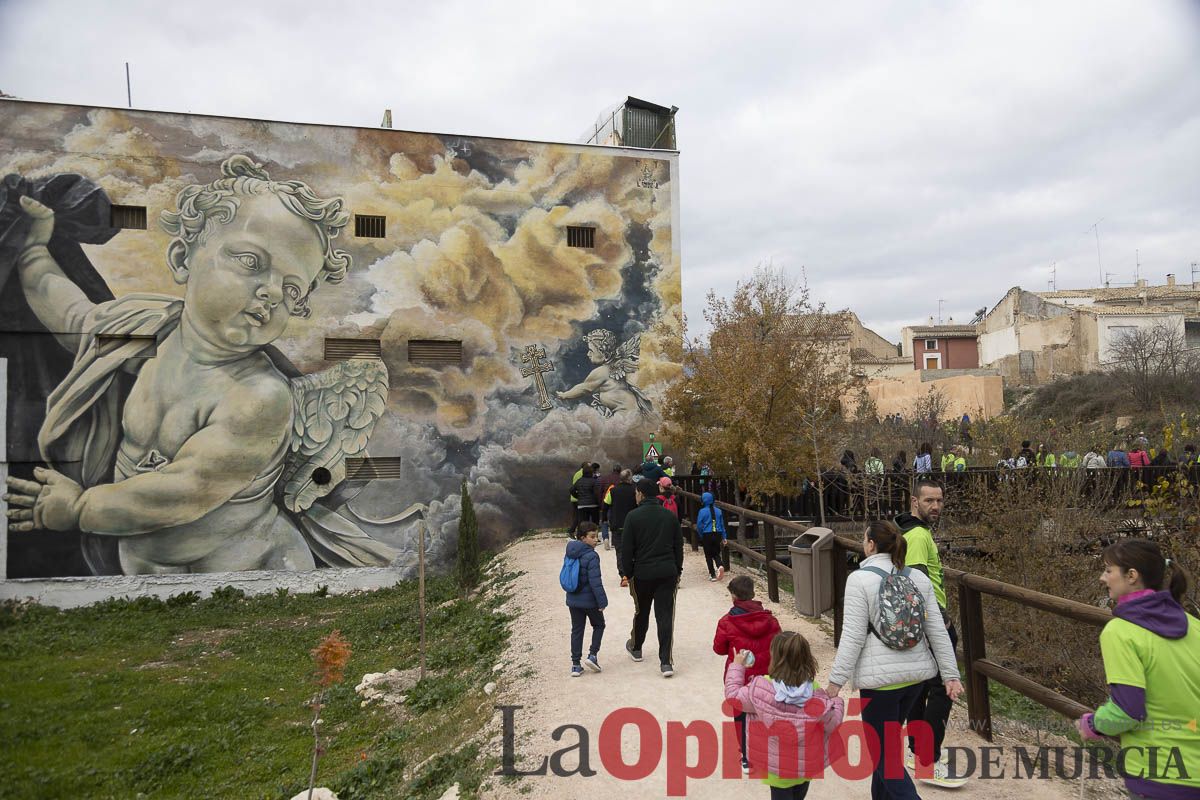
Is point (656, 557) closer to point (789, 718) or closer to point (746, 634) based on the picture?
point (746, 634)

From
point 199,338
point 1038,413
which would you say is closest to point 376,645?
point 199,338

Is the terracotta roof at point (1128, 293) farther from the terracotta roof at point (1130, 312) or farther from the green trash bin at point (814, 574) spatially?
the green trash bin at point (814, 574)

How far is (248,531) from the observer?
18719 mm

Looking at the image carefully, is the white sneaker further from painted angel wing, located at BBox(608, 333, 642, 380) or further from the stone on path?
painted angel wing, located at BBox(608, 333, 642, 380)

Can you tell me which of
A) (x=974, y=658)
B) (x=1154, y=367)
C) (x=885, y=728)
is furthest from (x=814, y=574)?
(x=1154, y=367)

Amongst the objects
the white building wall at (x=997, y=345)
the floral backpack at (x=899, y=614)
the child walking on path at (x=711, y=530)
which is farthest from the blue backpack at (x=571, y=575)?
the white building wall at (x=997, y=345)

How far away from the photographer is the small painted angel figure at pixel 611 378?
67.7ft

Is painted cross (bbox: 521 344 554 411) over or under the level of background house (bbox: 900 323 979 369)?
under

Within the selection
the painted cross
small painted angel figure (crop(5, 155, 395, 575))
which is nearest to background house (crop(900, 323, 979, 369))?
the painted cross

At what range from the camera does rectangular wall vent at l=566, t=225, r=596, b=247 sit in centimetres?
2106

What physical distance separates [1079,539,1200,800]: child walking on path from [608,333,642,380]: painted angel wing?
58.2 ft

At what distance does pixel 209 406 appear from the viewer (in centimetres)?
1848

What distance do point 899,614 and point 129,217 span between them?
66.5 ft

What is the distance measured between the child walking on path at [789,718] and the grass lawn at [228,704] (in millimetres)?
2696
